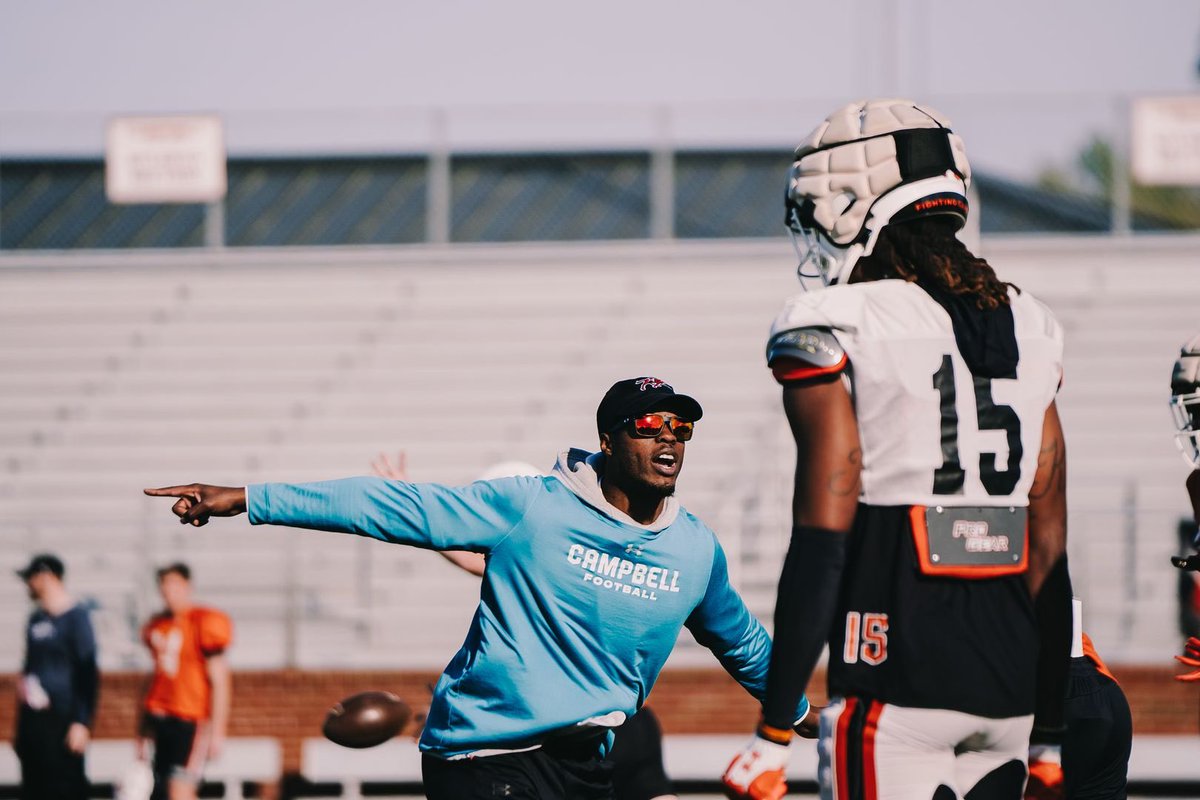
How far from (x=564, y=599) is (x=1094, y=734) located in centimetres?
157

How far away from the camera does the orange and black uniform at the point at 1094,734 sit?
4664 mm

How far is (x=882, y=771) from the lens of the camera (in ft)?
9.74

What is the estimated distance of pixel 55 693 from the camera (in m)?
10.2

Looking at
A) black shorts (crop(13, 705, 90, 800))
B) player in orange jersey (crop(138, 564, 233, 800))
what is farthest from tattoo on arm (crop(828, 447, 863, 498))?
black shorts (crop(13, 705, 90, 800))

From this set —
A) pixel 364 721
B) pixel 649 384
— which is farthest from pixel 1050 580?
pixel 364 721

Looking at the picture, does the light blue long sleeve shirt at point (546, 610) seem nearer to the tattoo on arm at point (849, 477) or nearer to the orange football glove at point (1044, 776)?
the orange football glove at point (1044, 776)

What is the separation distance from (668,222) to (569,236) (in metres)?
3.64

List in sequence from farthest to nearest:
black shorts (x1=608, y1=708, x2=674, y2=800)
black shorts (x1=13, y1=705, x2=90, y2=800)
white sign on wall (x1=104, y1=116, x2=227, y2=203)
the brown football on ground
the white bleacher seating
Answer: white sign on wall (x1=104, y1=116, x2=227, y2=203)
the white bleacher seating
black shorts (x1=13, y1=705, x2=90, y2=800)
the brown football on ground
black shorts (x1=608, y1=708, x2=674, y2=800)

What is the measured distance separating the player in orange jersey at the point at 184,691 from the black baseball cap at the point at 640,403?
6.29 meters

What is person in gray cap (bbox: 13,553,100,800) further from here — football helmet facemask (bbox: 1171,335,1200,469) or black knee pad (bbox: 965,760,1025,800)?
black knee pad (bbox: 965,760,1025,800)

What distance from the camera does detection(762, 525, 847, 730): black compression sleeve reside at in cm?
295

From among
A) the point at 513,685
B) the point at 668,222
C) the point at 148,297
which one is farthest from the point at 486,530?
the point at 148,297

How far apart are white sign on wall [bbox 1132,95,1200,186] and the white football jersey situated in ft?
49.4

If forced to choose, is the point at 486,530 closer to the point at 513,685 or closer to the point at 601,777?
the point at 513,685
